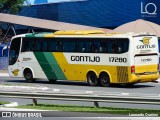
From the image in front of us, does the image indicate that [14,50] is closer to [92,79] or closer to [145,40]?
[92,79]

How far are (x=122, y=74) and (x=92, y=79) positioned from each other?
7.09 feet

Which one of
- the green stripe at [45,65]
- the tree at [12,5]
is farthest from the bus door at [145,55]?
the tree at [12,5]

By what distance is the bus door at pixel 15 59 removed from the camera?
1330 inches

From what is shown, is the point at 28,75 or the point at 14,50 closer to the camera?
the point at 28,75

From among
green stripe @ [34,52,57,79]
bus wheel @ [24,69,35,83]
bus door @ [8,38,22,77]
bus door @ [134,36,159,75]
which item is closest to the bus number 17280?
bus door @ [134,36,159,75]

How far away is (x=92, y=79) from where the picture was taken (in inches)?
1180

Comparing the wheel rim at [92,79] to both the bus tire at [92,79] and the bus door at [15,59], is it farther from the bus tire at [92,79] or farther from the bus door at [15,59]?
the bus door at [15,59]

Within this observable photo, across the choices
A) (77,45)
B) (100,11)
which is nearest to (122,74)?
(77,45)

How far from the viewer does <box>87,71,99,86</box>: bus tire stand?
2972cm

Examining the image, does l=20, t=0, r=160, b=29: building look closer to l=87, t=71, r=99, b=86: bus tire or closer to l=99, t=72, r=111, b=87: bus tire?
l=87, t=71, r=99, b=86: bus tire

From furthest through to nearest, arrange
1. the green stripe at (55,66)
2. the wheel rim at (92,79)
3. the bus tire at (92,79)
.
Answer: the green stripe at (55,66)
the wheel rim at (92,79)
the bus tire at (92,79)

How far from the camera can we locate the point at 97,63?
29.6 meters

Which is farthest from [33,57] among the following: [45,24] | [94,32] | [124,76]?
[45,24]

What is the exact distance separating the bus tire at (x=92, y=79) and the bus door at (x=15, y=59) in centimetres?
550
